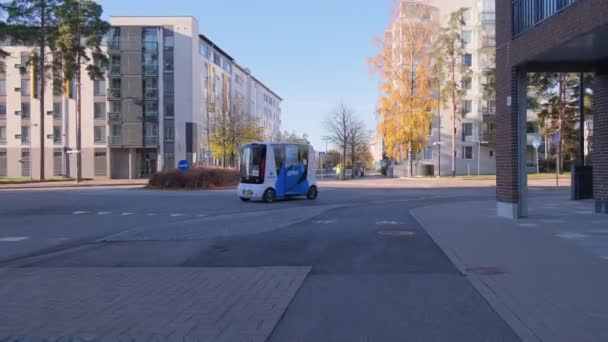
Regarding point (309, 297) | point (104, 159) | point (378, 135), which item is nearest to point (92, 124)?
point (104, 159)

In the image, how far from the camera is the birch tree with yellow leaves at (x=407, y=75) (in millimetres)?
48719

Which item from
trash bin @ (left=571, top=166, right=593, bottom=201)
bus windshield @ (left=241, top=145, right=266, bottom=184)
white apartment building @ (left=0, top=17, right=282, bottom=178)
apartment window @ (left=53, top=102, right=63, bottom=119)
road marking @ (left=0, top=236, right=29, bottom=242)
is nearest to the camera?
road marking @ (left=0, top=236, right=29, bottom=242)

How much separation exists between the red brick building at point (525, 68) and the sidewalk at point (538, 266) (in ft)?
3.13

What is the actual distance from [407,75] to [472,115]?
54.0 ft

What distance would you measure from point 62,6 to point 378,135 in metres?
29.5

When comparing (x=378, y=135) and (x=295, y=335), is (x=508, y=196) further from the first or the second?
(x=378, y=135)

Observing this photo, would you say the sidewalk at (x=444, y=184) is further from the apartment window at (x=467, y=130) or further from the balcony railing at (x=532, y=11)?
the balcony railing at (x=532, y=11)

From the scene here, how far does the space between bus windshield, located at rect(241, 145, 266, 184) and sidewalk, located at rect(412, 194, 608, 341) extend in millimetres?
9166

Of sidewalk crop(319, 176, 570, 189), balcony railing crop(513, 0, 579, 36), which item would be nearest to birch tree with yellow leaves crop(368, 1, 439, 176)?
sidewalk crop(319, 176, 570, 189)

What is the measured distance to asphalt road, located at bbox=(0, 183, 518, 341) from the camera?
226 inches

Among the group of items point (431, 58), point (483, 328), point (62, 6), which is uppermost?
point (62, 6)

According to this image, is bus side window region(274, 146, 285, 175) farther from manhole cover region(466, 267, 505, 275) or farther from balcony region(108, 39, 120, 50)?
balcony region(108, 39, 120, 50)

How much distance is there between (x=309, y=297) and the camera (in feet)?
22.6

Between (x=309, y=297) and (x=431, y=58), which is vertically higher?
(x=431, y=58)
